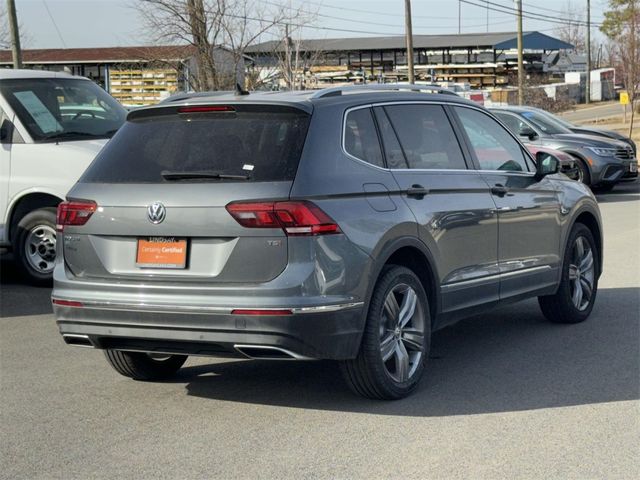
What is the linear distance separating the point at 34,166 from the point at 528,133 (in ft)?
39.3

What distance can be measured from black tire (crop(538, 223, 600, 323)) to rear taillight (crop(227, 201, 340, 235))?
3491mm

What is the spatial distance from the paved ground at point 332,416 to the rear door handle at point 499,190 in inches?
44.4

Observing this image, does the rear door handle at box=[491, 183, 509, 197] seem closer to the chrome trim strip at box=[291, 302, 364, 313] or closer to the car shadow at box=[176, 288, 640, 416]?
the car shadow at box=[176, 288, 640, 416]

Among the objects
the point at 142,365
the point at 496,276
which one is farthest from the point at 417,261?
the point at 142,365

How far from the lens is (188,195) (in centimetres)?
583

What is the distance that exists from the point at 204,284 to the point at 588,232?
4345 mm

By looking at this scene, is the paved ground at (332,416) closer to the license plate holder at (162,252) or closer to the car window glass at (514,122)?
the license plate holder at (162,252)

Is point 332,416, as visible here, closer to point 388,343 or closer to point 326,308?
point 388,343

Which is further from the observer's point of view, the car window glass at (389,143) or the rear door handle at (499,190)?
the rear door handle at (499,190)

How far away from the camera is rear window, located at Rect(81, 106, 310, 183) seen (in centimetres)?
586

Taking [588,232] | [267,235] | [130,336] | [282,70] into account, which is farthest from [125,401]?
[282,70]

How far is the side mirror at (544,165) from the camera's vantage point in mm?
8305

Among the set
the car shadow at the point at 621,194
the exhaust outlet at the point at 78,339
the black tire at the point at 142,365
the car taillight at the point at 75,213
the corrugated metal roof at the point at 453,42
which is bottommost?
the car shadow at the point at 621,194

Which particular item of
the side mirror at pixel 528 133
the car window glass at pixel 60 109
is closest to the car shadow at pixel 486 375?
the car window glass at pixel 60 109
